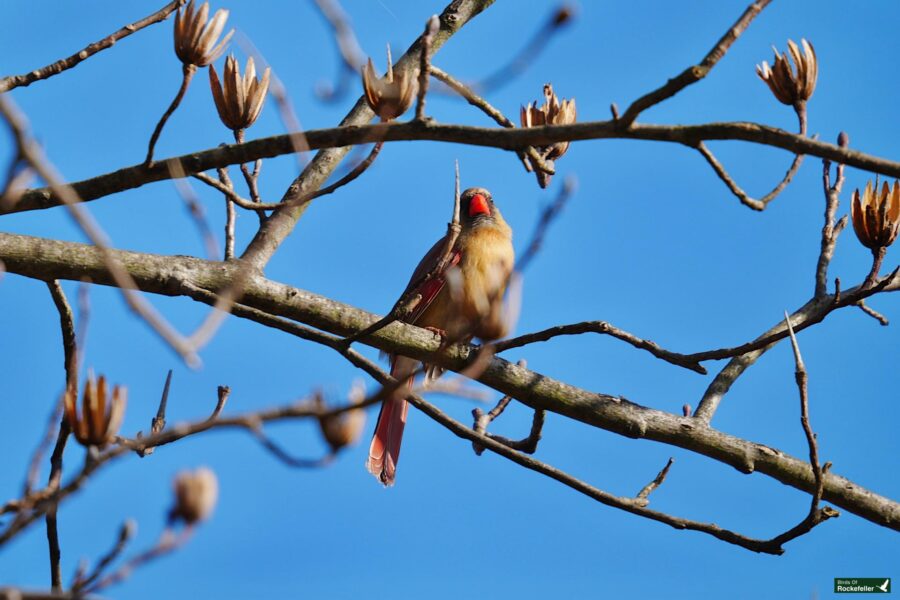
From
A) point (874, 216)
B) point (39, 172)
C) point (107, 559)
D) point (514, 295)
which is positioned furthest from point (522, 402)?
point (39, 172)

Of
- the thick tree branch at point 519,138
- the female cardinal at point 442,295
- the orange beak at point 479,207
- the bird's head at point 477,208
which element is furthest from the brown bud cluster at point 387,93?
the orange beak at point 479,207

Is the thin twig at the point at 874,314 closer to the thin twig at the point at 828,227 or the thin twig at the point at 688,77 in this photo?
the thin twig at the point at 828,227

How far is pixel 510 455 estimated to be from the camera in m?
3.25

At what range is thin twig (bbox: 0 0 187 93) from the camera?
3164mm

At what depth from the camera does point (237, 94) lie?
123 inches

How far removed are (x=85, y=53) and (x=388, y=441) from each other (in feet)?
8.79

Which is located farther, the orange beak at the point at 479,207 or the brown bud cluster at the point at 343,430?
the orange beak at the point at 479,207

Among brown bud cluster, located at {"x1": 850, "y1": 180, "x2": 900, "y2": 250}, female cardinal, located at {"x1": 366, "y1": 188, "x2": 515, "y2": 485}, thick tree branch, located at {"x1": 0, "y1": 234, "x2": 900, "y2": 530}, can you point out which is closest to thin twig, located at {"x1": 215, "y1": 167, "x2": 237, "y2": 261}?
thick tree branch, located at {"x1": 0, "y1": 234, "x2": 900, "y2": 530}

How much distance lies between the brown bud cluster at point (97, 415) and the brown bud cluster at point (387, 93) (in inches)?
37.2

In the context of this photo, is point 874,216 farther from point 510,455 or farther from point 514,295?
point 514,295

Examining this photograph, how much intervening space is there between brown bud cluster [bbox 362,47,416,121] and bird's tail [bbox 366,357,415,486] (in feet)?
9.08

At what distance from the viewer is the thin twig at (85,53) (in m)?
3.16

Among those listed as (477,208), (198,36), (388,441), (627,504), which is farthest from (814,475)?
(477,208)

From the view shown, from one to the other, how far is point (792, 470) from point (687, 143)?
1.68 m
